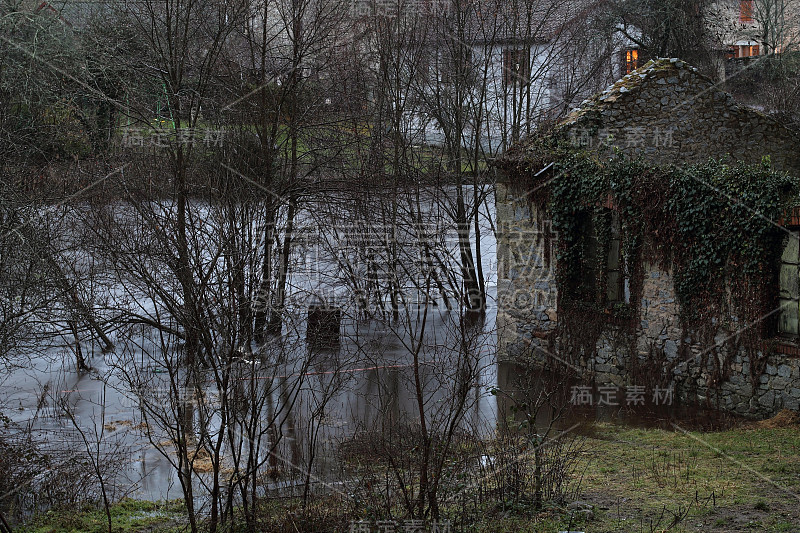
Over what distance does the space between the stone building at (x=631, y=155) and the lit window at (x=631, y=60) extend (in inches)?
516

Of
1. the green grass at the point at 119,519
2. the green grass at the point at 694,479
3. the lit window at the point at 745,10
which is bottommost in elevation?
the green grass at the point at 119,519

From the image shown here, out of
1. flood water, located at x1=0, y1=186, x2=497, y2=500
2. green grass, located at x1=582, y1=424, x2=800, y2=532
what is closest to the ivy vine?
green grass, located at x1=582, y1=424, x2=800, y2=532

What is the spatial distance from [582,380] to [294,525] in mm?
7418

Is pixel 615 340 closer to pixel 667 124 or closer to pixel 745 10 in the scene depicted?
pixel 667 124

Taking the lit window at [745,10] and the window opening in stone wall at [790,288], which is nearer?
the window opening in stone wall at [790,288]

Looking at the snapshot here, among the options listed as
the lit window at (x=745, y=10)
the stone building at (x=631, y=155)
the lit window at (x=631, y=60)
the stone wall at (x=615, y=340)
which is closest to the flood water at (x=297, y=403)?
the stone wall at (x=615, y=340)

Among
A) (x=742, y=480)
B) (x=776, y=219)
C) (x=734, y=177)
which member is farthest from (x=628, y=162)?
(x=742, y=480)

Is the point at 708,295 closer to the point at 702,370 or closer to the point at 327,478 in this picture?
the point at 702,370

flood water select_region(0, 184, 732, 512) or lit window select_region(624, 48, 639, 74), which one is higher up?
lit window select_region(624, 48, 639, 74)

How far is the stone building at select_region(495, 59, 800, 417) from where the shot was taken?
12.5 metres

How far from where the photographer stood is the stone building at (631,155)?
12.5 meters

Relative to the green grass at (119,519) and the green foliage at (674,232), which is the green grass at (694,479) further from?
the green grass at (119,519)

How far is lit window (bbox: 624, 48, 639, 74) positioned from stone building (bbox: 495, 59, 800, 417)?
1310cm

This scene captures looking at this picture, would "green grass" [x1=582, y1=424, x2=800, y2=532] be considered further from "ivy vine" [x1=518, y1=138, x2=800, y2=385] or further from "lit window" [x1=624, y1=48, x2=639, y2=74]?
"lit window" [x1=624, y1=48, x2=639, y2=74]
